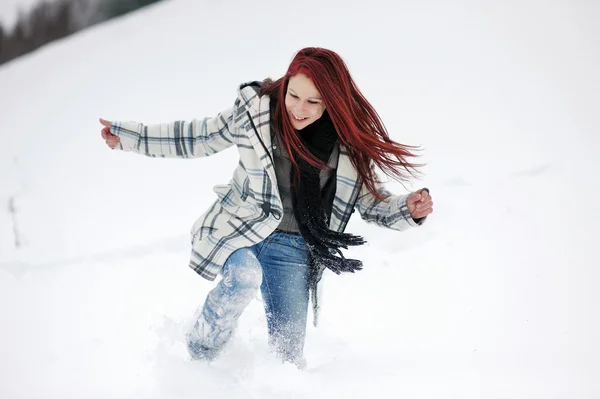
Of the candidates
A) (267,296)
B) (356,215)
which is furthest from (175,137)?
(356,215)

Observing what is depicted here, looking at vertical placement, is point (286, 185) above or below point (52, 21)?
below

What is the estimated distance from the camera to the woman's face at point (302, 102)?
1823 mm

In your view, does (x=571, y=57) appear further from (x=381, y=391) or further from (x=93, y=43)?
(x=93, y=43)

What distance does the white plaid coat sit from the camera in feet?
6.35

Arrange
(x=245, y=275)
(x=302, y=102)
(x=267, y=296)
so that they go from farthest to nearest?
(x=267, y=296)
(x=245, y=275)
(x=302, y=102)

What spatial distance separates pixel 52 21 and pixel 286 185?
4.44 meters

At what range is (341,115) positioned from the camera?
6.09 ft

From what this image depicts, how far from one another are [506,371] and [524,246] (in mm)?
1103

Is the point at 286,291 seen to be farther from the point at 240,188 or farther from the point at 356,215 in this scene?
the point at 356,215

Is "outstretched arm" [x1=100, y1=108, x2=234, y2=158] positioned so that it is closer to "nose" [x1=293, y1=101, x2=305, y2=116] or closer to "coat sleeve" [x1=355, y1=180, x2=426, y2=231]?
"nose" [x1=293, y1=101, x2=305, y2=116]

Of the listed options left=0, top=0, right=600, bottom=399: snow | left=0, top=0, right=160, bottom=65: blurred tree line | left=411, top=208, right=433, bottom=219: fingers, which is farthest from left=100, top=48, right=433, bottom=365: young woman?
left=0, top=0, right=160, bottom=65: blurred tree line

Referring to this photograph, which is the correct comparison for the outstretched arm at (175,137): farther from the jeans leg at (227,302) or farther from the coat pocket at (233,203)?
the jeans leg at (227,302)

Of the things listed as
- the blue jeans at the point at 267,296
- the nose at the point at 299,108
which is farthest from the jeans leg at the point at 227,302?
the nose at the point at 299,108

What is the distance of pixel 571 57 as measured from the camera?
4785 millimetres
